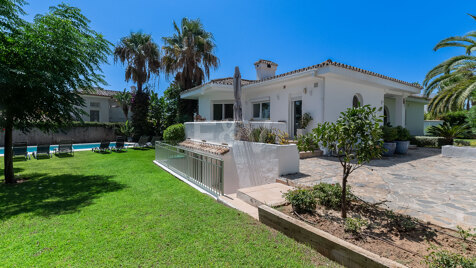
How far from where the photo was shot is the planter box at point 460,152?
976cm

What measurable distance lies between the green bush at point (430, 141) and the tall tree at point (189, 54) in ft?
57.4

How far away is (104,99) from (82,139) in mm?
6573

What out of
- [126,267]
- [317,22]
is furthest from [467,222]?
[317,22]

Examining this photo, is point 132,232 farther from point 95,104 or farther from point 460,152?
point 95,104

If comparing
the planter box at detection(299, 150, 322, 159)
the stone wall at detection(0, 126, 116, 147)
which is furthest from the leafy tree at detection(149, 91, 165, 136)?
the planter box at detection(299, 150, 322, 159)

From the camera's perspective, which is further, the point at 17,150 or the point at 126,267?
the point at 17,150

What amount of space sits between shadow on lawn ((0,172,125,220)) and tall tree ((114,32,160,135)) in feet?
48.1

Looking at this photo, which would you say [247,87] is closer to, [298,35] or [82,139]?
[298,35]

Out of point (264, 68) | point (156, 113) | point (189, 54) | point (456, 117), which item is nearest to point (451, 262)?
point (264, 68)

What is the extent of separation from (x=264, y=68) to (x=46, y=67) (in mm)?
12122

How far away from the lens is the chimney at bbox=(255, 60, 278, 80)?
50.7ft

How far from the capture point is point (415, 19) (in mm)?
13031

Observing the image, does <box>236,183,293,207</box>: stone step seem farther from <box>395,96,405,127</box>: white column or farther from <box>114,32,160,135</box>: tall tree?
<box>114,32,160,135</box>: tall tree

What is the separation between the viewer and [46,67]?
7309mm
